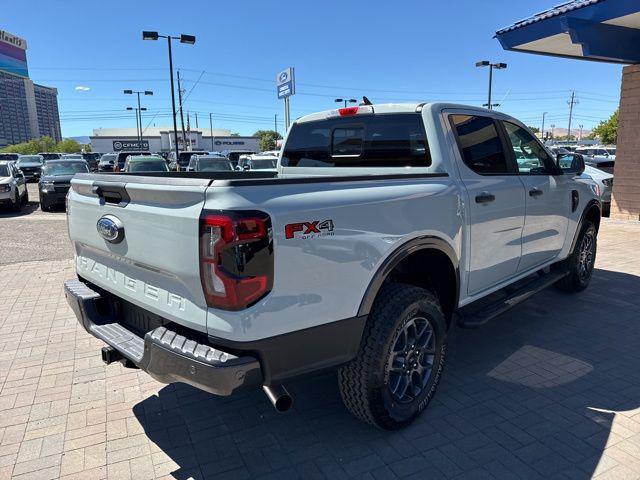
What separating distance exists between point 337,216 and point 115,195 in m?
1.32

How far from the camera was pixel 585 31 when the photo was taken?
9.25 m

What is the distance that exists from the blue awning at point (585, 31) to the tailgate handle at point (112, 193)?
9.21 m

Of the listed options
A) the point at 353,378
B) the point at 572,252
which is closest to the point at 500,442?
the point at 353,378

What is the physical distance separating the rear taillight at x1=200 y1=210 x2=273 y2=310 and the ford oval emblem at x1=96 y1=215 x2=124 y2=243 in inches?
31.3

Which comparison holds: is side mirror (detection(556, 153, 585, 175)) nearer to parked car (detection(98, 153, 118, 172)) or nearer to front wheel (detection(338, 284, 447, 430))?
front wheel (detection(338, 284, 447, 430))

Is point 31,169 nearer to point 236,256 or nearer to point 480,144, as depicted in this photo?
point 480,144

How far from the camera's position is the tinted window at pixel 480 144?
11.6 feet

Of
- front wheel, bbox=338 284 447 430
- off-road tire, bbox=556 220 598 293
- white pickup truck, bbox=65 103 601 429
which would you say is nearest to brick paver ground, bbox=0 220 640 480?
front wheel, bbox=338 284 447 430

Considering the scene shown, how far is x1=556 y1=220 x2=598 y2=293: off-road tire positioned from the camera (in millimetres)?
5398

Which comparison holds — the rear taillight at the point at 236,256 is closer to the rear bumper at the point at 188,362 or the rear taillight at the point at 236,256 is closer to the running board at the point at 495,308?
the rear bumper at the point at 188,362

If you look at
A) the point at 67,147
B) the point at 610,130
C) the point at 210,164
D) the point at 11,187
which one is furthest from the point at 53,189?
the point at 67,147

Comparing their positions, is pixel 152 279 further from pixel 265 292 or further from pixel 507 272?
pixel 507 272

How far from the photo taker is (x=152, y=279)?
2.51 m

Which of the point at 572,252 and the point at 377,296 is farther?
the point at 572,252
